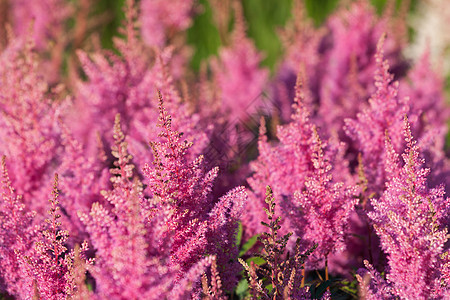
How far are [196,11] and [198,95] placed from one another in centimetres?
94

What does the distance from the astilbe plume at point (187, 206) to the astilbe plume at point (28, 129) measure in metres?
0.61

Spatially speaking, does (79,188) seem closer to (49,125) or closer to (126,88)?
(49,125)

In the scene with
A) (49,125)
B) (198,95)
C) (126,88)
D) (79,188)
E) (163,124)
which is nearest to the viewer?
(163,124)

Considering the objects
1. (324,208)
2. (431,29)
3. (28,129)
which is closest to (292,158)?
(324,208)

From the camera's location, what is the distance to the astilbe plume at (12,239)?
1.36m

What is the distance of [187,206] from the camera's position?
1315 millimetres

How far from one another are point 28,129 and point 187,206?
81 centimetres

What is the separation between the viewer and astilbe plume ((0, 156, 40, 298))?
1355 mm

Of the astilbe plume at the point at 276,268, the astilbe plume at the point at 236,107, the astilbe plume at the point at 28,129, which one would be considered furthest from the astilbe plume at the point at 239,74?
the astilbe plume at the point at 276,268

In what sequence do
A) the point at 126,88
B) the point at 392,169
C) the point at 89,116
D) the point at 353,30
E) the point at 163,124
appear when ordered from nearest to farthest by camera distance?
1. the point at 163,124
2. the point at 392,169
3. the point at 126,88
4. the point at 89,116
5. the point at 353,30

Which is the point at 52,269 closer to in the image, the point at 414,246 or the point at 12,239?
the point at 12,239

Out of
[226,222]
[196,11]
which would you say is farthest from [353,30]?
[226,222]

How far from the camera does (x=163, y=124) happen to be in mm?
1255

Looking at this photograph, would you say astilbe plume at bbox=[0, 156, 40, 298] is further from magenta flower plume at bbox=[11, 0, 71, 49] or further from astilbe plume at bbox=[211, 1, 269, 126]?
magenta flower plume at bbox=[11, 0, 71, 49]
